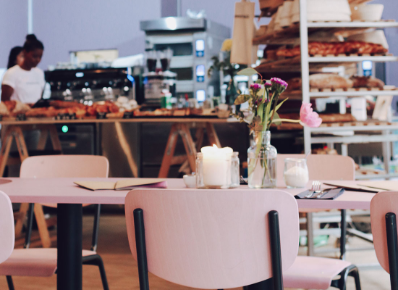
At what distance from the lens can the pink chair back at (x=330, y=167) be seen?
2256mm

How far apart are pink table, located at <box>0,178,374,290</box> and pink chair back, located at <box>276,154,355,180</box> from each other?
0.47m

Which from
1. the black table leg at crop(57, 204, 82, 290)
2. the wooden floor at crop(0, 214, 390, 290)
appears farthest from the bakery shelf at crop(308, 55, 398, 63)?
the black table leg at crop(57, 204, 82, 290)

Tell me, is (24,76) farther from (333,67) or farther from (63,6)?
(63,6)

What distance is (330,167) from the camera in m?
2.30

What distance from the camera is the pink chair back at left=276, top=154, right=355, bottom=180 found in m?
2.26

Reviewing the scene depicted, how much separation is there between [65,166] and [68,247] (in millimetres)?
752

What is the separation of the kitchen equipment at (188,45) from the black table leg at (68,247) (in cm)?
557

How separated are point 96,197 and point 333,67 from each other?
3.28 m

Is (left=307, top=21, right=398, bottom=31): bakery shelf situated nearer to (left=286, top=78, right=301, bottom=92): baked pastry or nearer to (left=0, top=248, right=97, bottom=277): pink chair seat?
(left=286, top=78, right=301, bottom=92): baked pastry

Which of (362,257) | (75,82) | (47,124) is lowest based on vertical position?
(362,257)

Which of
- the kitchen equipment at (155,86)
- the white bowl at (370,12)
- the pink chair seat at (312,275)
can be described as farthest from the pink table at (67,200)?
the kitchen equipment at (155,86)

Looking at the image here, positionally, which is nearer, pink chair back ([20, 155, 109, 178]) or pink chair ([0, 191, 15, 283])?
pink chair ([0, 191, 15, 283])

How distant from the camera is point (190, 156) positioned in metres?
4.09

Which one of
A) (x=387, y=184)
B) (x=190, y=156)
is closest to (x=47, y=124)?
(x=190, y=156)
